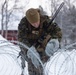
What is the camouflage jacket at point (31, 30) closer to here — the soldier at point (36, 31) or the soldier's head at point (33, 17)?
the soldier at point (36, 31)

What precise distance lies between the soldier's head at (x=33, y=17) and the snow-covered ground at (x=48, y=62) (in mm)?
408

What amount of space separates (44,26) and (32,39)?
24cm

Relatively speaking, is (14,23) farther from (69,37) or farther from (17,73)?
(17,73)

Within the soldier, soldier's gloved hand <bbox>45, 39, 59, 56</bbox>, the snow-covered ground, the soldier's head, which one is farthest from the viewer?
the soldier

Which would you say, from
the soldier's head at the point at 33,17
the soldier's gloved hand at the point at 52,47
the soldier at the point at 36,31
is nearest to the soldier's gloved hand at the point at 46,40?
the soldier at the point at 36,31

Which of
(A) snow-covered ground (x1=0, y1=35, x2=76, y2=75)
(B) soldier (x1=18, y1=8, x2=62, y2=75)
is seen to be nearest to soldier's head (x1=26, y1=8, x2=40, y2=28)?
(B) soldier (x1=18, y1=8, x2=62, y2=75)

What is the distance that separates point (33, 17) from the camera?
533 centimetres

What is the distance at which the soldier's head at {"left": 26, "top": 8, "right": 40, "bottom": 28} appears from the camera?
5.32 metres

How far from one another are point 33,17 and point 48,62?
2.09ft

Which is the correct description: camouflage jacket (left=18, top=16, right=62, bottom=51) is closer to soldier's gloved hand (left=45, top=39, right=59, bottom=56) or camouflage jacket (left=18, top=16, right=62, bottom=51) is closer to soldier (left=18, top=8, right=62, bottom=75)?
soldier (left=18, top=8, right=62, bottom=75)

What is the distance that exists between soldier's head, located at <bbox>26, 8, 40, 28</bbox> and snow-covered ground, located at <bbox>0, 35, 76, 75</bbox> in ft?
1.34

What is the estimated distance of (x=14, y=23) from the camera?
4622cm

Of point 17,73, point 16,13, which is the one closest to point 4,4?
point 16,13

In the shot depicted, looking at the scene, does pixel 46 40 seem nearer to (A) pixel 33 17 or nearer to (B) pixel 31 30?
(B) pixel 31 30
